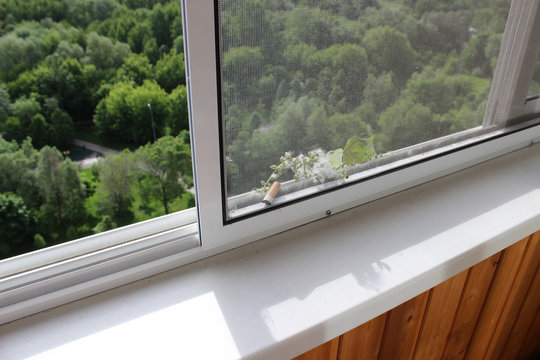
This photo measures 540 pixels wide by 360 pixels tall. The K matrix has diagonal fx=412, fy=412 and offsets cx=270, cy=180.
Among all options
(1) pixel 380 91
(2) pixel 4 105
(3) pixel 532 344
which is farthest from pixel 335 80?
(3) pixel 532 344

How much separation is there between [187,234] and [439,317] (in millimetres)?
623

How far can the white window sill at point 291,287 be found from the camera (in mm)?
675

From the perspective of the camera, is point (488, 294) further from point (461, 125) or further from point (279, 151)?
point (279, 151)

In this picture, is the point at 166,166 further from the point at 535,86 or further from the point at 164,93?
the point at 535,86

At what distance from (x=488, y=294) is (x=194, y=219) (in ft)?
2.56

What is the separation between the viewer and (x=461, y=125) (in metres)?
1.16

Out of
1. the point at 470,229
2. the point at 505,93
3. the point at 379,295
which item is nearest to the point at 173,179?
the point at 379,295

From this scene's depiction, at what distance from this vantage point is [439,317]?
3.20 ft

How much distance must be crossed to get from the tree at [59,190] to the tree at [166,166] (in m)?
0.12

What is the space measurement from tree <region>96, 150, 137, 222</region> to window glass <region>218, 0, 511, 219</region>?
19cm

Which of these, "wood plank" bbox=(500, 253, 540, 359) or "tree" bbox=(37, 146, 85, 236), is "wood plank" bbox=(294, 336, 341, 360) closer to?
"tree" bbox=(37, 146, 85, 236)

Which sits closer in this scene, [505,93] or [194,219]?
[194,219]

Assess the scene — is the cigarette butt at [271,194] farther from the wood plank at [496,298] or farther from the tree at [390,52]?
the wood plank at [496,298]

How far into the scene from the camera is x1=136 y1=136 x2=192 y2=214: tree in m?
0.82
